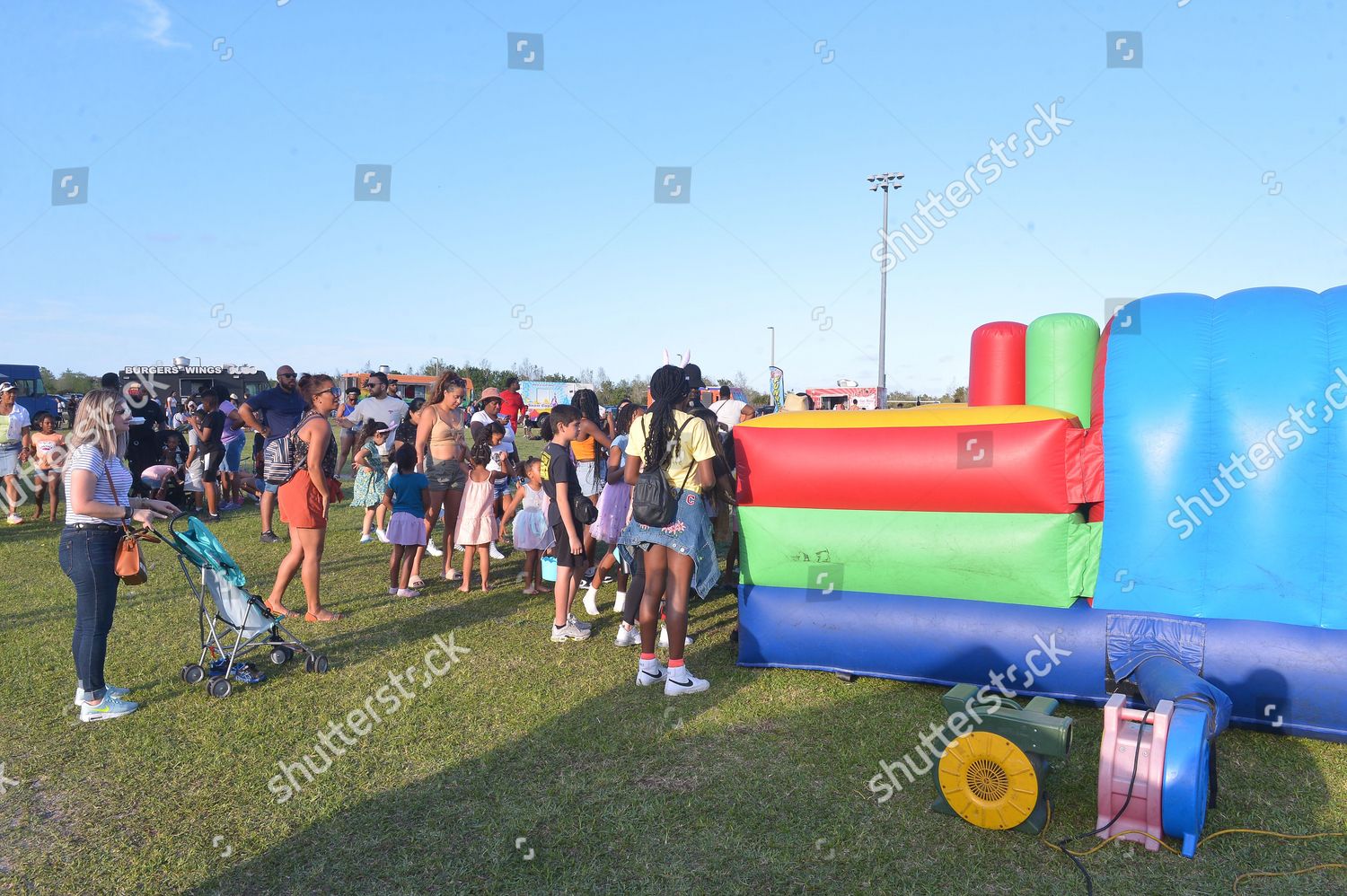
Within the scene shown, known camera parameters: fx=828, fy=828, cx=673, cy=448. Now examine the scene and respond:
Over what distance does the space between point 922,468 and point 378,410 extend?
6832 millimetres

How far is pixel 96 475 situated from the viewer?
4.44m

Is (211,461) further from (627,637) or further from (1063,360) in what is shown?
(1063,360)

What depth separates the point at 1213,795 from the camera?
354 centimetres

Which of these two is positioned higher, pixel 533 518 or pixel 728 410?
pixel 728 410

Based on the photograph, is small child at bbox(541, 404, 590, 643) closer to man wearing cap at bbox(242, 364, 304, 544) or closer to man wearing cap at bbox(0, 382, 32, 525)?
man wearing cap at bbox(242, 364, 304, 544)

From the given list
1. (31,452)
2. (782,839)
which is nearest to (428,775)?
(782,839)

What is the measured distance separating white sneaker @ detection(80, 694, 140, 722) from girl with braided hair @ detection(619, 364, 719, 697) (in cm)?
293

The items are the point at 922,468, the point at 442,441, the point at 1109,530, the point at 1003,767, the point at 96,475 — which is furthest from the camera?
the point at 442,441

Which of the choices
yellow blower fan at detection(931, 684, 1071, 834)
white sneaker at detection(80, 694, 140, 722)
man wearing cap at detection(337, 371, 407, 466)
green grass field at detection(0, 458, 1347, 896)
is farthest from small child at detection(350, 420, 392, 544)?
yellow blower fan at detection(931, 684, 1071, 834)

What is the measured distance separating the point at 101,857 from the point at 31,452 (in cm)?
1111

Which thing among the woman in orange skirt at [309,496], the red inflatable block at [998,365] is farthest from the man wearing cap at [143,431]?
the red inflatable block at [998,365]

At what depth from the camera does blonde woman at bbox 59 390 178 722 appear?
4430 millimetres

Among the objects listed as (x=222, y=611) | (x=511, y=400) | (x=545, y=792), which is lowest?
(x=545, y=792)

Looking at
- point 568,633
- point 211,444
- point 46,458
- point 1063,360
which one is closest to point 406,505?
point 568,633
